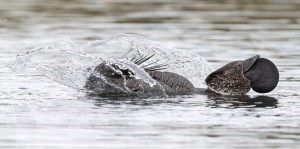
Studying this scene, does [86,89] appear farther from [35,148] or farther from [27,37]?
[27,37]

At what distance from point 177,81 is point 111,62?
824 mm

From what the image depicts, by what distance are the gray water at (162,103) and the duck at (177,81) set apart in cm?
20

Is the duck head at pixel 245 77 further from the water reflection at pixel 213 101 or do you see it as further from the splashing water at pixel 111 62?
the splashing water at pixel 111 62

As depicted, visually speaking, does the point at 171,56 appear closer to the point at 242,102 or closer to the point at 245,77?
the point at 245,77

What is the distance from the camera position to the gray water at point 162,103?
29.7 feet

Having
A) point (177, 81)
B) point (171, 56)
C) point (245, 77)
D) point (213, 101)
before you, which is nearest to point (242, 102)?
point (213, 101)

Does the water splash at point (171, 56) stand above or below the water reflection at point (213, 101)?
above

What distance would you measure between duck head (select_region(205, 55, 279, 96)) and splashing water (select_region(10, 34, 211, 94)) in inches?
20.9

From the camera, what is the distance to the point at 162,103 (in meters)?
11.1

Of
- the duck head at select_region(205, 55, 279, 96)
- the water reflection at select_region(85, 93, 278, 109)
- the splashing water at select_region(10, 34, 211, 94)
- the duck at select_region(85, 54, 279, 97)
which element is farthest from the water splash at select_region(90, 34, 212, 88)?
the water reflection at select_region(85, 93, 278, 109)

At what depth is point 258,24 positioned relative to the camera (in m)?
20.0

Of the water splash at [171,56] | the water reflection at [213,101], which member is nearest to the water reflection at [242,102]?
the water reflection at [213,101]

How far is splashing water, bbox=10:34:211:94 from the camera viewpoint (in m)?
11.6

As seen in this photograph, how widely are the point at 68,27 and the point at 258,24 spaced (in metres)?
3.68
